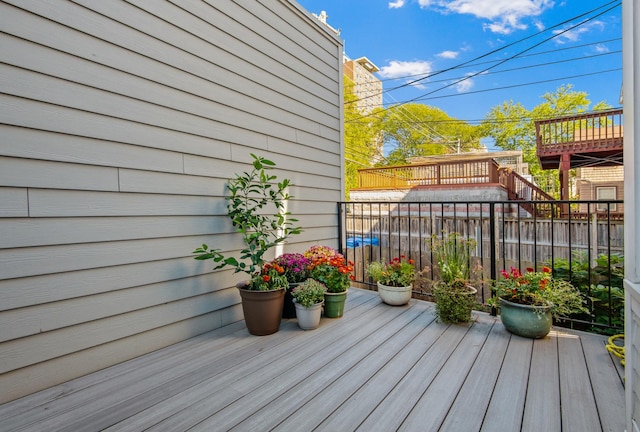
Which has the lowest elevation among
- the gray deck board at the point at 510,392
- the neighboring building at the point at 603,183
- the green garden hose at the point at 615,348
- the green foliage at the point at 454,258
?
the gray deck board at the point at 510,392

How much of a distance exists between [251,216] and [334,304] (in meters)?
0.98

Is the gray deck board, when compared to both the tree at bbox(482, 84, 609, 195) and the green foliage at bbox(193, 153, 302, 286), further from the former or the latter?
the tree at bbox(482, 84, 609, 195)

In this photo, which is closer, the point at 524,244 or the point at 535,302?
the point at 535,302

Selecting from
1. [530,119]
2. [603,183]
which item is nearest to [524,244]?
[603,183]

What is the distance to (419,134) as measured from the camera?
23.7m

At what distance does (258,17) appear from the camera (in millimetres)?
2730

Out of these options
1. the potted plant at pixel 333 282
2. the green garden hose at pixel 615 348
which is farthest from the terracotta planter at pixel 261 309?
the green garden hose at pixel 615 348

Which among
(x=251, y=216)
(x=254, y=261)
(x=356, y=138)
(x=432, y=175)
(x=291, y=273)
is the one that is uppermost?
(x=356, y=138)

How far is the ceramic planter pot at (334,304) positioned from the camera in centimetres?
250

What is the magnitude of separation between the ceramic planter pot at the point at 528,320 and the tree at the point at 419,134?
68.5 ft

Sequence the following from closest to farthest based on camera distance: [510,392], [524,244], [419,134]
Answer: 1. [510,392]
2. [524,244]
3. [419,134]

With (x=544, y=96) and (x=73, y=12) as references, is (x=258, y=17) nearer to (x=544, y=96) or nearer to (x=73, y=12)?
(x=73, y=12)

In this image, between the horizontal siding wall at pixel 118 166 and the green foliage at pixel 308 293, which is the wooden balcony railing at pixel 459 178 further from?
the horizontal siding wall at pixel 118 166

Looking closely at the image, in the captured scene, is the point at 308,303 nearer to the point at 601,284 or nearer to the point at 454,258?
the point at 454,258
